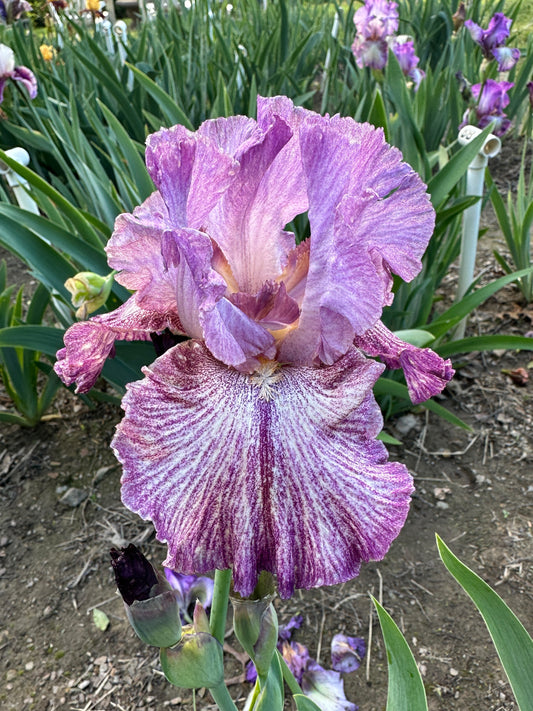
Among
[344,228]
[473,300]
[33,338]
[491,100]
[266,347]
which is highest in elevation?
[344,228]

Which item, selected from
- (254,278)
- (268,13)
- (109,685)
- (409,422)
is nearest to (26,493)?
(109,685)

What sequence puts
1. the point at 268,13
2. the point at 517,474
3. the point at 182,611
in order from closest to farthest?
the point at 182,611 < the point at 517,474 < the point at 268,13

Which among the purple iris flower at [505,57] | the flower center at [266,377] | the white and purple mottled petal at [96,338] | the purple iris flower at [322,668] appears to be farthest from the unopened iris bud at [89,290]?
the purple iris flower at [505,57]

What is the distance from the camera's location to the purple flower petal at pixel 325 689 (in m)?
1.13

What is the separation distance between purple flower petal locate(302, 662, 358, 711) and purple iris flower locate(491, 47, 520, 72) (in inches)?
109

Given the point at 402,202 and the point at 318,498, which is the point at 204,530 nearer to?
the point at 318,498

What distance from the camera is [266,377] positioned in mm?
573

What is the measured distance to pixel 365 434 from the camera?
0.54 meters

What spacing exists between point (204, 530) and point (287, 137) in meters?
0.35

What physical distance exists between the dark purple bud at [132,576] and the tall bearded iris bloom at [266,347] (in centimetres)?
13

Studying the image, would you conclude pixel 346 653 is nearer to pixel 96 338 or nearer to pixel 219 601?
pixel 219 601

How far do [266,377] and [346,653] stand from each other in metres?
0.87

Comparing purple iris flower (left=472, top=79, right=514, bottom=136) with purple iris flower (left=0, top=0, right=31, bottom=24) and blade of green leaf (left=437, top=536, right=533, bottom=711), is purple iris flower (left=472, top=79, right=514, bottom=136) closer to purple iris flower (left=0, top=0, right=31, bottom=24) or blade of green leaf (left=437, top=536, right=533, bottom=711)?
blade of green leaf (left=437, top=536, right=533, bottom=711)

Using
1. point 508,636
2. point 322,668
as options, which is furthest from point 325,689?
point 508,636
